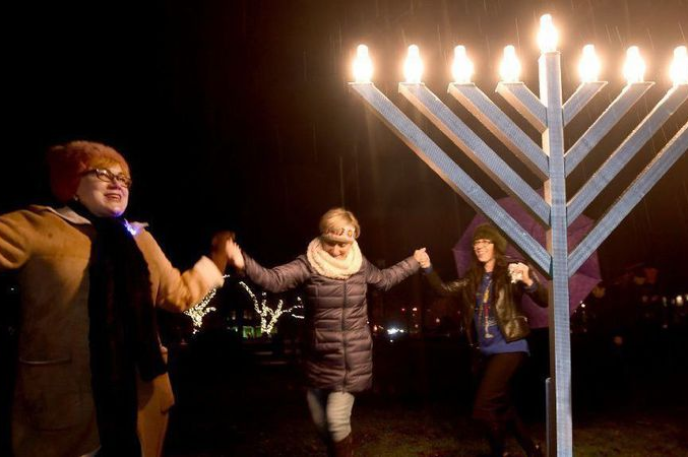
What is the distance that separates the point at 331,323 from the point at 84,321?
6.29ft

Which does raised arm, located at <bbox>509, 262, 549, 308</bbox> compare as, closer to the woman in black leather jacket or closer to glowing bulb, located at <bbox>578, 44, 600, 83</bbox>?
the woman in black leather jacket

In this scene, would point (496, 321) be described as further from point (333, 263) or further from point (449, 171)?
point (449, 171)

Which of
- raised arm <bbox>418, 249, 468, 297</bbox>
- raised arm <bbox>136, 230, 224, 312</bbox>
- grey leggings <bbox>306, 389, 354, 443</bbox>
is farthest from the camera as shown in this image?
raised arm <bbox>418, 249, 468, 297</bbox>

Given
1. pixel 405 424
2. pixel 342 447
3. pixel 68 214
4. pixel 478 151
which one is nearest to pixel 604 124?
pixel 478 151

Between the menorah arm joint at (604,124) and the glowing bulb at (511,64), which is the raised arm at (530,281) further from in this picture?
the glowing bulb at (511,64)

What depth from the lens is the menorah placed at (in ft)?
11.8

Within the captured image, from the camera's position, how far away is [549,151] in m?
3.72

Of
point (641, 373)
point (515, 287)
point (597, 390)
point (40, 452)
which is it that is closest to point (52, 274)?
point (40, 452)

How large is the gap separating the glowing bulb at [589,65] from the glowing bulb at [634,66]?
18 centimetres

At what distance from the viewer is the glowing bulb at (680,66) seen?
12.3ft

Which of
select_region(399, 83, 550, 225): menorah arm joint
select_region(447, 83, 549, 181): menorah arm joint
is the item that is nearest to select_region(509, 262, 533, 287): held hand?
select_region(399, 83, 550, 225): menorah arm joint

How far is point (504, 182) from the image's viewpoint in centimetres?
369

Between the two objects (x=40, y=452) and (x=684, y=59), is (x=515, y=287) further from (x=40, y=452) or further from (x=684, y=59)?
(x=40, y=452)

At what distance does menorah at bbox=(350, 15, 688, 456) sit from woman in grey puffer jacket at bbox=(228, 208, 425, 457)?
3.28 ft
